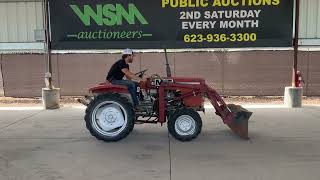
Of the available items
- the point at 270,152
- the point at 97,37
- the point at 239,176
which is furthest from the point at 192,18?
the point at 239,176

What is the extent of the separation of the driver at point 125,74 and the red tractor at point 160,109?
96mm

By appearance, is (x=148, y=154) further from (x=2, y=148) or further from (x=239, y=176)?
(x=2, y=148)

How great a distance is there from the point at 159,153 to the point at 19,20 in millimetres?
15468

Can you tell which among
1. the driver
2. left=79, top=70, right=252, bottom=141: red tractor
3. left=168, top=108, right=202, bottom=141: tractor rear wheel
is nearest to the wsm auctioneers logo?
the driver

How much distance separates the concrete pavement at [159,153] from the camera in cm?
621

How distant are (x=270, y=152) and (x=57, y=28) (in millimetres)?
8179

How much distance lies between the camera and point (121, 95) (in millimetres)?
8406

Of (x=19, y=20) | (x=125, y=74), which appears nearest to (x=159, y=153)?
(x=125, y=74)

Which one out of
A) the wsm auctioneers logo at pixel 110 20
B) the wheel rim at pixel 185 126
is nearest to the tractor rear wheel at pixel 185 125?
the wheel rim at pixel 185 126

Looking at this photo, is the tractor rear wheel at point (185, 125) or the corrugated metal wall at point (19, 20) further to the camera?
the corrugated metal wall at point (19, 20)

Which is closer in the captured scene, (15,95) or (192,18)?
(192,18)

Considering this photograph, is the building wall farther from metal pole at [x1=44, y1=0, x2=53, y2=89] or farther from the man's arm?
the man's arm

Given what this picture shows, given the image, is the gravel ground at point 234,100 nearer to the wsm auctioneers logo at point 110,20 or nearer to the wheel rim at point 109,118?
the wsm auctioneers logo at point 110,20

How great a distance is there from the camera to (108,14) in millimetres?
13391
